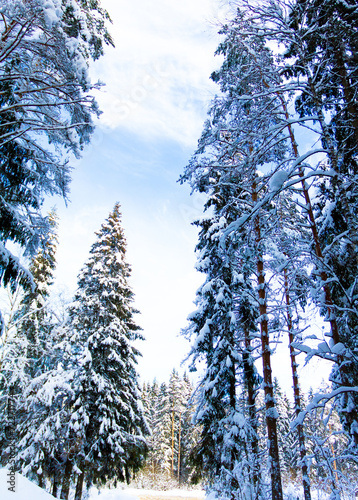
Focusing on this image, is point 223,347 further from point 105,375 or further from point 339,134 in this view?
point 105,375

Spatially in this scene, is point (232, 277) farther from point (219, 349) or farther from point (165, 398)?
point (165, 398)

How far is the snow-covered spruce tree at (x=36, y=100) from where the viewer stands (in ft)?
20.3

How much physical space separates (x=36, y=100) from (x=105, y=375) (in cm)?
1290

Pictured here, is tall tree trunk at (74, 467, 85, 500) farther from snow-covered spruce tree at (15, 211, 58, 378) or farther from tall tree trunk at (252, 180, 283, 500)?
tall tree trunk at (252, 180, 283, 500)

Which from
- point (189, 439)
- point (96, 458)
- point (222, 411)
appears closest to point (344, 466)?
point (222, 411)

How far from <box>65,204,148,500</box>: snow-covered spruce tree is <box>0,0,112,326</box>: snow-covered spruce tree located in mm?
8577

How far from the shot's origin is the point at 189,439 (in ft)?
122

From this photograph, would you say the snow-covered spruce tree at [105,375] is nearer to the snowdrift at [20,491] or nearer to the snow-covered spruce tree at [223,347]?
the snow-covered spruce tree at [223,347]

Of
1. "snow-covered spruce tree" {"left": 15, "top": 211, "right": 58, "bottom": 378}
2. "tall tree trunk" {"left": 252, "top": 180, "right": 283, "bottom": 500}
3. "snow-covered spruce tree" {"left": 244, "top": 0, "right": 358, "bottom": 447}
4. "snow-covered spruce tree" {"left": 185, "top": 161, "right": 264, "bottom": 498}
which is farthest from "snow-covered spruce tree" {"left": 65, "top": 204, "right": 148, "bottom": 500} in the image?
"snow-covered spruce tree" {"left": 244, "top": 0, "right": 358, "bottom": 447}

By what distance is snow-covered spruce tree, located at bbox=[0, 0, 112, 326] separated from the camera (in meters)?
6.20

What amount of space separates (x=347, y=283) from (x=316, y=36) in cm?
524

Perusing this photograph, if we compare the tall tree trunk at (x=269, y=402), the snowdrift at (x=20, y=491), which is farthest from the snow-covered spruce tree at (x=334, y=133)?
the snowdrift at (x=20, y=491)

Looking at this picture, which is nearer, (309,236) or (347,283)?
(347,283)

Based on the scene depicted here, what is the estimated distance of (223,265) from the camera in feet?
35.2
